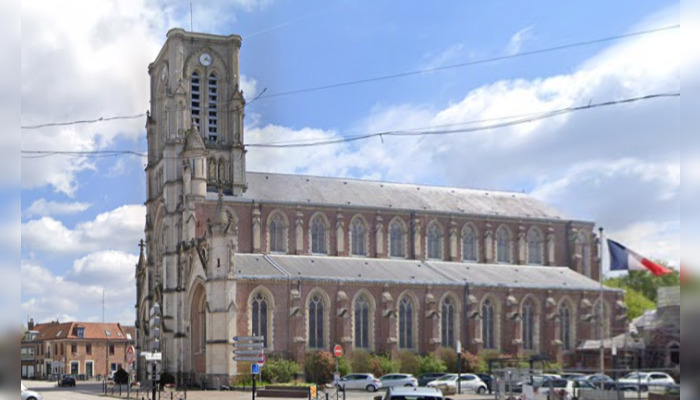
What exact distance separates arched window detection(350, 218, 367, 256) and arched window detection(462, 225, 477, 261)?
10.7m

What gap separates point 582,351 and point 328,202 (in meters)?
26.7

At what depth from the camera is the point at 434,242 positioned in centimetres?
8269

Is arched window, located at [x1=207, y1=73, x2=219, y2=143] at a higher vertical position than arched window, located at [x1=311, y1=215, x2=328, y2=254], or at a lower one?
higher

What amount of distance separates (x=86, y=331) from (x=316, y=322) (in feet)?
205

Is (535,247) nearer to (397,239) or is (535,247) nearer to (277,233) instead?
(397,239)

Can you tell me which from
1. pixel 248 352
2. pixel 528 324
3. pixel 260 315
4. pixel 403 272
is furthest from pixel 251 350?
pixel 528 324

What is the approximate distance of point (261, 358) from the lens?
3647 cm

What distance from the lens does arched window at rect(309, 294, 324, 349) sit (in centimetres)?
6881

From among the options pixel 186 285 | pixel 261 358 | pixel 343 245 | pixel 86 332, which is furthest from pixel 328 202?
pixel 86 332

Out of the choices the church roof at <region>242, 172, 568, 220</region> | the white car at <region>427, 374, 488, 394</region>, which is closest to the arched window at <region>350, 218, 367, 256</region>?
the church roof at <region>242, 172, 568, 220</region>

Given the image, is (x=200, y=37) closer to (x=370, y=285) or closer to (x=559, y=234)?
(x=370, y=285)

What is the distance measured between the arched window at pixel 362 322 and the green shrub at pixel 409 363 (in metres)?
2.97

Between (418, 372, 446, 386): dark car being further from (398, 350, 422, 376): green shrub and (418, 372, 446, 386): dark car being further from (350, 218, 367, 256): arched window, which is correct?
(350, 218, 367, 256): arched window

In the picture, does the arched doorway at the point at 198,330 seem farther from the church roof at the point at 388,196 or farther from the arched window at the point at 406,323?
the arched window at the point at 406,323
